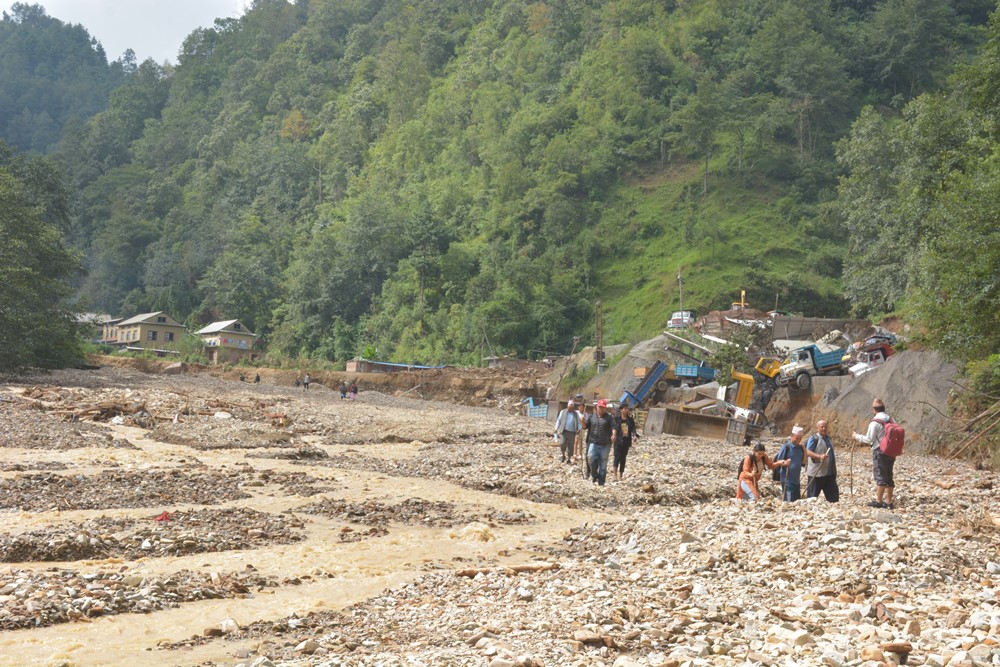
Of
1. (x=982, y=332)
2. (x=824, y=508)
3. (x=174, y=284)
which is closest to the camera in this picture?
(x=824, y=508)

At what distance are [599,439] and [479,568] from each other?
258 inches

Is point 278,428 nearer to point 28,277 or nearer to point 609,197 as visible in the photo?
point 28,277

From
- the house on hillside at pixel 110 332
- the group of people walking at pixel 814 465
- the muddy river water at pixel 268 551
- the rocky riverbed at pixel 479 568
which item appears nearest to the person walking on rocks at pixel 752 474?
the group of people walking at pixel 814 465

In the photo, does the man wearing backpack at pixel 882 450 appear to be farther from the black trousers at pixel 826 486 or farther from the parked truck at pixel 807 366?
the parked truck at pixel 807 366

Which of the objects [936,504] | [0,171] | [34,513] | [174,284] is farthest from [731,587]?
[174,284]

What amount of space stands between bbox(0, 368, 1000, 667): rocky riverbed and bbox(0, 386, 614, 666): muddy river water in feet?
0.14

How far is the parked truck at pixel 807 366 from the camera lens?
113 ft

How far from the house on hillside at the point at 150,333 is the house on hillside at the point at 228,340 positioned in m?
4.49

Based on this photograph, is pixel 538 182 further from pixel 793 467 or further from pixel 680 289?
pixel 793 467

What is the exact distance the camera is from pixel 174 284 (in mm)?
106625

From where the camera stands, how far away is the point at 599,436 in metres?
17.5

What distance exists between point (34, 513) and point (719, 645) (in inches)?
466

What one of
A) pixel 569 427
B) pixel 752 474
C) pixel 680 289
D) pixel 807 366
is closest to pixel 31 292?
pixel 569 427

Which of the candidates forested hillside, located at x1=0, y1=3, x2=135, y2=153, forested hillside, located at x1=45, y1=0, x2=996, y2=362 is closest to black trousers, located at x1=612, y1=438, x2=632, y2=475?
forested hillside, located at x1=45, y1=0, x2=996, y2=362
